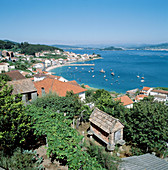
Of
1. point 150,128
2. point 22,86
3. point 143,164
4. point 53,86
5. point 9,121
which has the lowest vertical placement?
point 143,164

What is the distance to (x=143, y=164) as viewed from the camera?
26.6 ft

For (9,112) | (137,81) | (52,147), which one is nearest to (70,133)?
(52,147)

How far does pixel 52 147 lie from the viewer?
719cm

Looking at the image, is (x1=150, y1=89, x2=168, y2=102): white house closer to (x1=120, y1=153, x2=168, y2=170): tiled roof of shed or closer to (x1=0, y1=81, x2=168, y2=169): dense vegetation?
(x1=0, y1=81, x2=168, y2=169): dense vegetation

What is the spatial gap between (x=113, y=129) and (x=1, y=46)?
21520cm

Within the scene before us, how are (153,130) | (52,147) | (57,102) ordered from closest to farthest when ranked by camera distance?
(52,147), (153,130), (57,102)

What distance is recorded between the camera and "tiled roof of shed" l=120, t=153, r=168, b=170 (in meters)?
7.78

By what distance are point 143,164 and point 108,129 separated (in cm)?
283

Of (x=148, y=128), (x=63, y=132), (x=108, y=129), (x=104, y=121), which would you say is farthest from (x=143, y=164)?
(x=63, y=132)

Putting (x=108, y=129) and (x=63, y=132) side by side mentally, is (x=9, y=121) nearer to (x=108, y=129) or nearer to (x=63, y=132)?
(x=63, y=132)

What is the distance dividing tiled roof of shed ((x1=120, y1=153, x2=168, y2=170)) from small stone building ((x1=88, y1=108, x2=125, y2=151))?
1832 mm

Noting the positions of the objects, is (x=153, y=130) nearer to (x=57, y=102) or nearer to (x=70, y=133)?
(x=70, y=133)

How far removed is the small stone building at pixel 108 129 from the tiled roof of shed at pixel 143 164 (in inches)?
72.1

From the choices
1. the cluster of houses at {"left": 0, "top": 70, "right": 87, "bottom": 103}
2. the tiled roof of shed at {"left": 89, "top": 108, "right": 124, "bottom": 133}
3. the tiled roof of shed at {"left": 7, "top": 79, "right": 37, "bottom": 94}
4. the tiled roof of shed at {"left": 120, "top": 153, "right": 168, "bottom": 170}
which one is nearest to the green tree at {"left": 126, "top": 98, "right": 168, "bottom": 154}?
the tiled roof of shed at {"left": 89, "top": 108, "right": 124, "bottom": 133}
